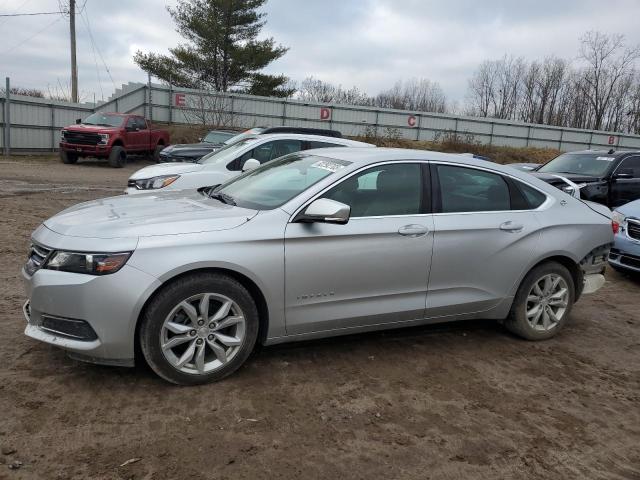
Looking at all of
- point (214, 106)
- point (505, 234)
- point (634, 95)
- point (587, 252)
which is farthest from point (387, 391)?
point (634, 95)

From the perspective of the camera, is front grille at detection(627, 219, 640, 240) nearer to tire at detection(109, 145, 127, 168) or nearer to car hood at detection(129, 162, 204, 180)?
car hood at detection(129, 162, 204, 180)

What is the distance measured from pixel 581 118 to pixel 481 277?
214ft

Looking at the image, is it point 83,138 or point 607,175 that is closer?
point 607,175

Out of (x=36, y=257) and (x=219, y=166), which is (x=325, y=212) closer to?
(x=36, y=257)

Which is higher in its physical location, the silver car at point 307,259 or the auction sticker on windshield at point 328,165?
the auction sticker on windshield at point 328,165

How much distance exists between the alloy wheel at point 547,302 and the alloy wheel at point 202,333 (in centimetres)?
264

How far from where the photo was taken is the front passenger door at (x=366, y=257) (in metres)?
3.72

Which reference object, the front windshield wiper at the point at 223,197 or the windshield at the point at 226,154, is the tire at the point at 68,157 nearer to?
the windshield at the point at 226,154

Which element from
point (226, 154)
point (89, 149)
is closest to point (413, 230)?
point (226, 154)

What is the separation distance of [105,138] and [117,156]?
2.40 ft

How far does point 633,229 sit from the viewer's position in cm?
697

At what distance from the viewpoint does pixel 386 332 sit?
4785 mm

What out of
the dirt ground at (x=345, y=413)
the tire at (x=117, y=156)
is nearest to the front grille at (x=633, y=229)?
the dirt ground at (x=345, y=413)

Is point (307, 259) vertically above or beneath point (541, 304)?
above
